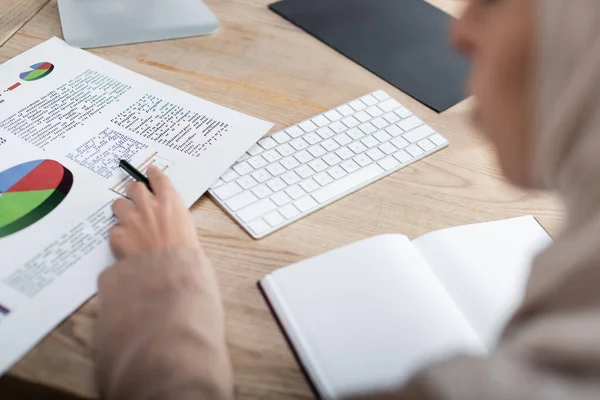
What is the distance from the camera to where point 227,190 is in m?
0.64

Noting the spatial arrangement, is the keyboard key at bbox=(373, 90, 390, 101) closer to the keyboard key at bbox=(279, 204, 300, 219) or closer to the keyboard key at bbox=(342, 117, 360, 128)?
the keyboard key at bbox=(342, 117, 360, 128)

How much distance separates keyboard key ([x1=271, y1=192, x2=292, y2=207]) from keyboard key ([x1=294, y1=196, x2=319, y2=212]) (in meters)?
0.01

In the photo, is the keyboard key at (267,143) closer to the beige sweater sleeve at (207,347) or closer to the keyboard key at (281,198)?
the keyboard key at (281,198)

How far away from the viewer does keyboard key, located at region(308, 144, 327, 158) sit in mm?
701

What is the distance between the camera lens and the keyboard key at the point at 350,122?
2.46 ft

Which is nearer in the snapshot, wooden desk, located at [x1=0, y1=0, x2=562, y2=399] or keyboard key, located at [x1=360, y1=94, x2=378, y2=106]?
wooden desk, located at [x1=0, y1=0, x2=562, y2=399]

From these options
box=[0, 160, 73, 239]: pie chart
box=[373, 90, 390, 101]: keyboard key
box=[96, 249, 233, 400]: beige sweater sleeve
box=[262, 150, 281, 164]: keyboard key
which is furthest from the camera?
box=[373, 90, 390, 101]: keyboard key

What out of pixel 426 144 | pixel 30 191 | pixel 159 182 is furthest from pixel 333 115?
pixel 30 191

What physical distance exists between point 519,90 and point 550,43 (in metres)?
0.06

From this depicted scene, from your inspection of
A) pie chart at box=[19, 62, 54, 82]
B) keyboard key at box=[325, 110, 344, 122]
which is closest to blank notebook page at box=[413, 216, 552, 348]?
keyboard key at box=[325, 110, 344, 122]

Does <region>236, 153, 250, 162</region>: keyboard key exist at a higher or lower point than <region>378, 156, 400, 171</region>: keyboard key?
higher

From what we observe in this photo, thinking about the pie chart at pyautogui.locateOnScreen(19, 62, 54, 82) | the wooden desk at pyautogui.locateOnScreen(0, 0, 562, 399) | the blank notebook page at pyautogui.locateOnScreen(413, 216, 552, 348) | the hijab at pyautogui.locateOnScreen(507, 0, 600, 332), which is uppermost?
the hijab at pyautogui.locateOnScreen(507, 0, 600, 332)

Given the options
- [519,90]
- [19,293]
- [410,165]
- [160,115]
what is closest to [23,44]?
[160,115]

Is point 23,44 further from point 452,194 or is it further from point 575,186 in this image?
point 575,186
